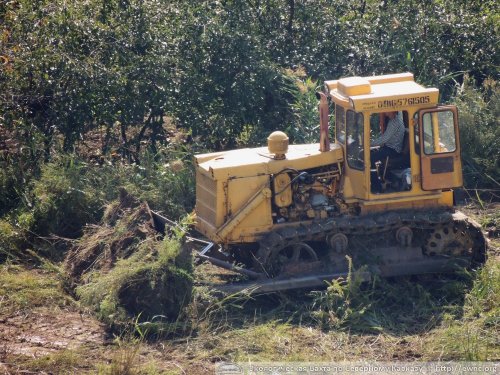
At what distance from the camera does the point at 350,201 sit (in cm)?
986

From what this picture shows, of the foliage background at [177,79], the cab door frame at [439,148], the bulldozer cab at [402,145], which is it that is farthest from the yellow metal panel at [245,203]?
the foliage background at [177,79]

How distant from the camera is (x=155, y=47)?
13617 millimetres

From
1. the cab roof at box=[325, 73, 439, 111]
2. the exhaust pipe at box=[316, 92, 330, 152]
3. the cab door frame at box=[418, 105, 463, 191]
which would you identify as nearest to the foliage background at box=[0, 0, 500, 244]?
the exhaust pipe at box=[316, 92, 330, 152]

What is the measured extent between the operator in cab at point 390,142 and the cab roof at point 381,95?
34cm

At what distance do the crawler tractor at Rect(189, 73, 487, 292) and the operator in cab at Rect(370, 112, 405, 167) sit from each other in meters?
0.07

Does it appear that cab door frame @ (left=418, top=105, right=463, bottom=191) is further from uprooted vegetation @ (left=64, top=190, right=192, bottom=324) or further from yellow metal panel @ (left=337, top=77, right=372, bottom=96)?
uprooted vegetation @ (left=64, top=190, right=192, bottom=324)

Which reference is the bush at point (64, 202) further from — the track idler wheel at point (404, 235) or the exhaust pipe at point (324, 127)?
the track idler wheel at point (404, 235)

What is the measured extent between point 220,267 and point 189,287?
1.13m

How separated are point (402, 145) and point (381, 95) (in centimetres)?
70

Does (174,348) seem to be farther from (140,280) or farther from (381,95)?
(381,95)

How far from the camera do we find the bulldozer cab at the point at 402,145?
31.3ft

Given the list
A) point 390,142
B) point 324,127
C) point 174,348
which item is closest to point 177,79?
point 324,127

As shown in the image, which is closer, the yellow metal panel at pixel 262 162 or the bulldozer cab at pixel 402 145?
the bulldozer cab at pixel 402 145

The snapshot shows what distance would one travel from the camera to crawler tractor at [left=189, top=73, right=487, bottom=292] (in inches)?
379
